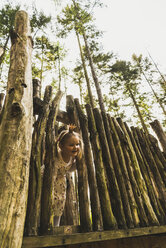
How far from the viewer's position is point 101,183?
82.9 inches

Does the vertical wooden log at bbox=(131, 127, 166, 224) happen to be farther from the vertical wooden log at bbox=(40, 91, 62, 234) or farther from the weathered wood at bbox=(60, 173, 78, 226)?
the vertical wooden log at bbox=(40, 91, 62, 234)

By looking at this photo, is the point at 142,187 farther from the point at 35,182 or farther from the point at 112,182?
the point at 35,182

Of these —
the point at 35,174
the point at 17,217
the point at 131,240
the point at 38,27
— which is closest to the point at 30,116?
the point at 35,174

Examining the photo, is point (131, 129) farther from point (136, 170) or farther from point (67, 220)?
point (67, 220)

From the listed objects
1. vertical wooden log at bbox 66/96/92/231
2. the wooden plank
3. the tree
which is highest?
the tree

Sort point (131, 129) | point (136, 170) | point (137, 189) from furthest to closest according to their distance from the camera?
point (131, 129), point (136, 170), point (137, 189)

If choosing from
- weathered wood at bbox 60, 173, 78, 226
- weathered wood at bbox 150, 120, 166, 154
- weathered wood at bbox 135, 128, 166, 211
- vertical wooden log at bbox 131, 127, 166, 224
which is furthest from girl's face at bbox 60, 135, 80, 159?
weathered wood at bbox 150, 120, 166, 154

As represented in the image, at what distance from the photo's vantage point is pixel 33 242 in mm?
1292

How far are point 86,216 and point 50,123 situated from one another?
3.85 feet

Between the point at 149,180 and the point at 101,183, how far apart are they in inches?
49.5

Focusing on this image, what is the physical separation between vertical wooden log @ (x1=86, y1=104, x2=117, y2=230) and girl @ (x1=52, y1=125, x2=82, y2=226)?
0.83 feet

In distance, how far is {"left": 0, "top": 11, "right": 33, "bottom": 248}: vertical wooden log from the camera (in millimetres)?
1107

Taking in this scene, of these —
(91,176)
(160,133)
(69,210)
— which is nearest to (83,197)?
(91,176)

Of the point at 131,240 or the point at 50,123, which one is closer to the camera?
the point at 131,240
